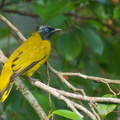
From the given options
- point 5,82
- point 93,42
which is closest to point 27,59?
point 5,82

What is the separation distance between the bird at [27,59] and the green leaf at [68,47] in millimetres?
198

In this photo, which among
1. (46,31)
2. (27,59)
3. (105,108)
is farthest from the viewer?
(46,31)

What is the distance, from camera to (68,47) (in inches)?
199

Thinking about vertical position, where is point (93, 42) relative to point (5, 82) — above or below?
below

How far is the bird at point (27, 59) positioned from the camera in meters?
3.73

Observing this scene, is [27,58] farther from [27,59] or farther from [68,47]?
[68,47]

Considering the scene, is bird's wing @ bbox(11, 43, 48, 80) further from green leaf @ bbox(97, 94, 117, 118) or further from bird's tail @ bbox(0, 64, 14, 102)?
green leaf @ bbox(97, 94, 117, 118)

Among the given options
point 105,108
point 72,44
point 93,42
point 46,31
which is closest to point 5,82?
point 105,108

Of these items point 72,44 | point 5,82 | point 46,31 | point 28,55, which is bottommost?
point 72,44

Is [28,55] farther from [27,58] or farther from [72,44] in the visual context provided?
[72,44]

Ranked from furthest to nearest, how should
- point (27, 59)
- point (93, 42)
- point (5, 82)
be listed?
point (93, 42), point (27, 59), point (5, 82)

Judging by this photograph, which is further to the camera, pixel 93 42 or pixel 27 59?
pixel 93 42

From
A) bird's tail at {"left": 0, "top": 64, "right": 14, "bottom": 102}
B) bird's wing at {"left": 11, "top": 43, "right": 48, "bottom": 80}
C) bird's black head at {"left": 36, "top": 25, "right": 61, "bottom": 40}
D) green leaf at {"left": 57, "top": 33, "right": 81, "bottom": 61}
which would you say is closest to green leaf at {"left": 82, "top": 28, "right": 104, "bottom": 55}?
green leaf at {"left": 57, "top": 33, "right": 81, "bottom": 61}

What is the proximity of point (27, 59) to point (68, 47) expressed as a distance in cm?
89
